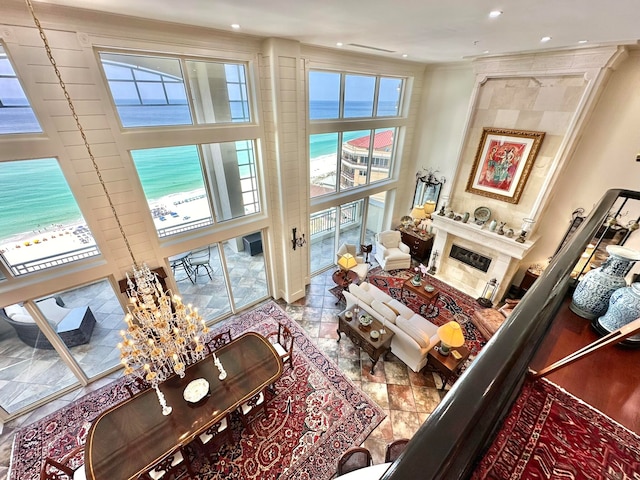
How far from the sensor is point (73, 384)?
4508 mm

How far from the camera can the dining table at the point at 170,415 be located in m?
2.90

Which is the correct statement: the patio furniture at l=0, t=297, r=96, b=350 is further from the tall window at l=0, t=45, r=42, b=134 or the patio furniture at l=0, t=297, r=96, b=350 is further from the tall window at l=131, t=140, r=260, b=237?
the tall window at l=0, t=45, r=42, b=134

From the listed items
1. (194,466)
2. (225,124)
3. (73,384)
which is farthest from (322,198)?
(73,384)

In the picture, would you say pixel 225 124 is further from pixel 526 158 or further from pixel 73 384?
pixel 526 158

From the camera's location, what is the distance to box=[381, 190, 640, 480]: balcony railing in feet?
1.09

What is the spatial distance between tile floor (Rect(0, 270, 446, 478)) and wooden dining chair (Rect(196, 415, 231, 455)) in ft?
6.31

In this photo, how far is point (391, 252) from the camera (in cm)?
742

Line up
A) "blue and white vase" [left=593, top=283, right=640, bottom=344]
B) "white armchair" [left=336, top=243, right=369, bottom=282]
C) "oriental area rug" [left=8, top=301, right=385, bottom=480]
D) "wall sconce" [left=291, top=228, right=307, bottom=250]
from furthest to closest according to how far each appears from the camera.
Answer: "white armchair" [left=336, top=243, right=369, bottom=282] < "wall sconce" [left=291, top=228, right=307, bottom=250] < "oriental area rug" [left=8, top=301, right=385, bottom=480] < "blue and white vase" [left=593, top=283, right=640, bottom=344]

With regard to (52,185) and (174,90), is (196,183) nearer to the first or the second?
(174,90)

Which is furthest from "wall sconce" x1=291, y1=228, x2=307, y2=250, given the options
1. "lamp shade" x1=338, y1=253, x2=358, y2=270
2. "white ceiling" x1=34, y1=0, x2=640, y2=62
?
"white ceiling" x1=34, y1=0, x2=640, y2=62

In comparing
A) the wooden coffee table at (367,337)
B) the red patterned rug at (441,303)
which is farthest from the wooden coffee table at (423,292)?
the wooden coffee table at (367,337)

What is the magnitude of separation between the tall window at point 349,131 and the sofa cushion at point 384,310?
9.35 feet

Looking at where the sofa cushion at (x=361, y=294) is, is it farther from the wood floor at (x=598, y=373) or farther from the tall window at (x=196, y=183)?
the wood floor at (x=598, y=373)

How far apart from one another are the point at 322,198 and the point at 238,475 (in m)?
5.16
